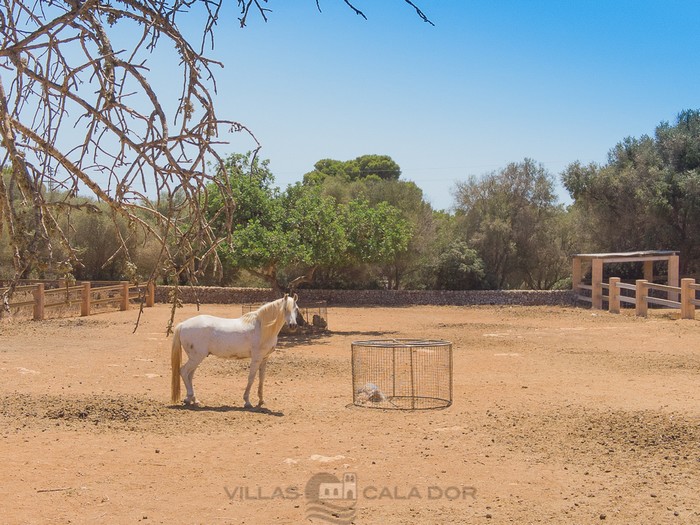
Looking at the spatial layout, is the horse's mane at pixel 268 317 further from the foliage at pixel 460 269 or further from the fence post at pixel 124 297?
the foliage at pixel 460 269

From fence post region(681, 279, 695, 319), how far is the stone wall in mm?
7626

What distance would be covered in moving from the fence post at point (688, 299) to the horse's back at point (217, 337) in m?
15.9

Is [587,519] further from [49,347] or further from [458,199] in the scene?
[458,199]

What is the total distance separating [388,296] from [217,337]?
2098 cm

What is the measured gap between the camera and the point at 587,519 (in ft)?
17.6

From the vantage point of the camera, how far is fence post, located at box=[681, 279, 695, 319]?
21047 mm

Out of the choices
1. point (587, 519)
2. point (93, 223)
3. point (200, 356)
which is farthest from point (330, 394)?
point (93, 223)

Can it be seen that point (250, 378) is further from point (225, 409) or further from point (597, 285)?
point (597, 285)

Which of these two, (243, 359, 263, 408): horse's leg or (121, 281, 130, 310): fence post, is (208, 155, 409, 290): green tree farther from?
(243, 359, 263, 408): horse's leg

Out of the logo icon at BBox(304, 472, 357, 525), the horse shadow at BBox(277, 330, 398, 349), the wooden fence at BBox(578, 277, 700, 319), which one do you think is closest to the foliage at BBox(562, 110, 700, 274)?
the wooden fence at BBox(578, 277, 700, 319)

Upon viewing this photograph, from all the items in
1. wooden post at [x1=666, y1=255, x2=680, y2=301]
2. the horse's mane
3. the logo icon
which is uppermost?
wooden post at [x1=666, y1=255, x2=680, y2=301]

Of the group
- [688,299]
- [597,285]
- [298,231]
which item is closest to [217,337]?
[298,231]

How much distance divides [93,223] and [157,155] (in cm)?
3066

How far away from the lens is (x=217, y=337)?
32.8 ft
